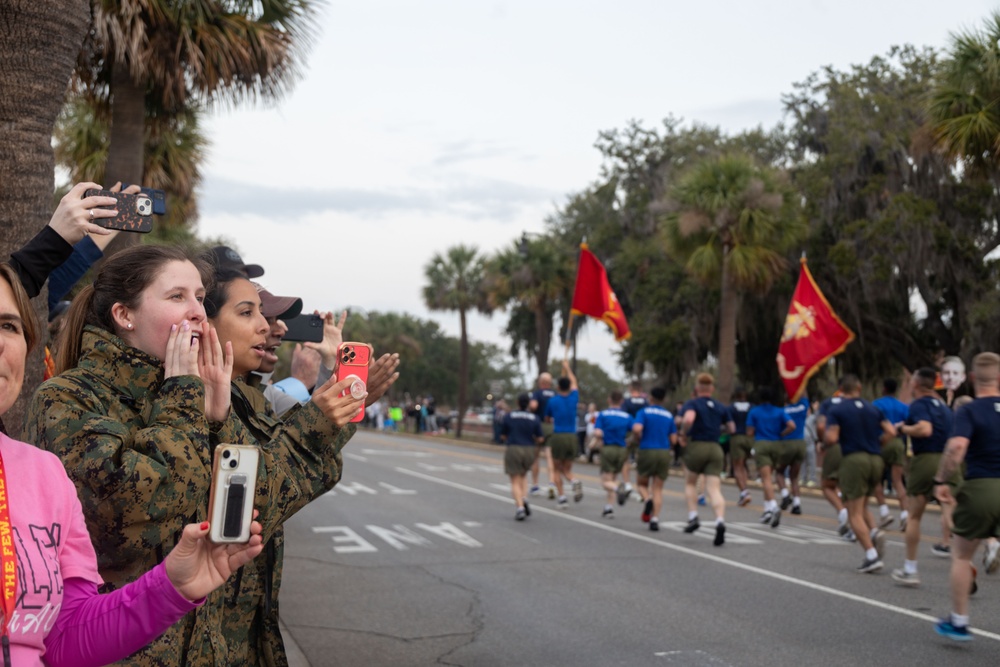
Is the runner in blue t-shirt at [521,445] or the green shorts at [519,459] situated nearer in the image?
the runner in blue t-shirt at [521,445]

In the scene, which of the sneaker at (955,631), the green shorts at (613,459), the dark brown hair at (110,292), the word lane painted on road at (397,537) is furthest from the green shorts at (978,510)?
the green shorts at (613,459)

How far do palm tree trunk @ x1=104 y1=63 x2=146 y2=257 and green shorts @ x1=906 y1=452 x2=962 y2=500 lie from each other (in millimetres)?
8996

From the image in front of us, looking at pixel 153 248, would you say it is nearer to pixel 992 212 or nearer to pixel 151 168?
pixel 151 168

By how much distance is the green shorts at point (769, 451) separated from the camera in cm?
1537

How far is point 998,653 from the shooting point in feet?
22.0

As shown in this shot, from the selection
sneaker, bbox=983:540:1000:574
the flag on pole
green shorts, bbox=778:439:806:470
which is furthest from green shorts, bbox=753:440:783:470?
the flag on pole

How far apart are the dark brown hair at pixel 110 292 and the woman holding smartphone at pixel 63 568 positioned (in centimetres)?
50

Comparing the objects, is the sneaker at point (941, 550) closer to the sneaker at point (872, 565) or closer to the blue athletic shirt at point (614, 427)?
the sneaker at point (872, 565)

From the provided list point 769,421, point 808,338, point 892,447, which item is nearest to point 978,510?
point 892,447

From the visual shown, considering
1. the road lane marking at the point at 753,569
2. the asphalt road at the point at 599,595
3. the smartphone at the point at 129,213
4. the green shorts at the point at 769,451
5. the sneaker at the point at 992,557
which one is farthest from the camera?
the green shorts at the point at 769,451

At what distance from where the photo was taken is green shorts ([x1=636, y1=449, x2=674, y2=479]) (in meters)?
13.7

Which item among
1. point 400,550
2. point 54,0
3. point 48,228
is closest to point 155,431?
point 48,228

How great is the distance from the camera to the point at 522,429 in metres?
15.0

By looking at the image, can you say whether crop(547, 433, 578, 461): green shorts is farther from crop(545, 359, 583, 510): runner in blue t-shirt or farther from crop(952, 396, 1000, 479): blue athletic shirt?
crop(952, 396, 1000, 479): blue athletic shirt
